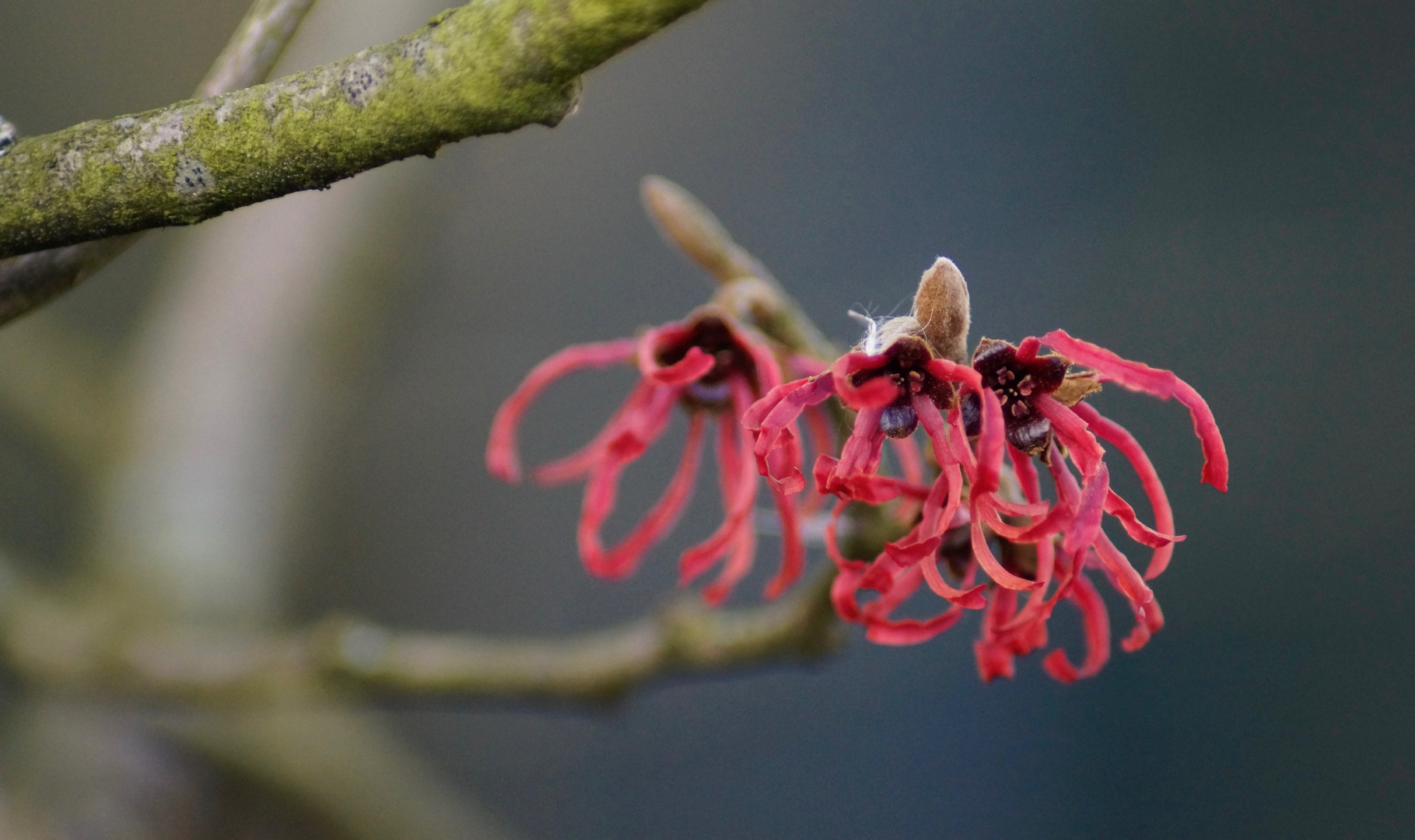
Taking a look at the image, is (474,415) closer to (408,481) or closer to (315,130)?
(408,481)

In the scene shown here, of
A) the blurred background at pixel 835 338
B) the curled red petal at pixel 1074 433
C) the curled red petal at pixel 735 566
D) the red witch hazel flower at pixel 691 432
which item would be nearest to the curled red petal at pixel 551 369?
the red witch hazel flower at pixel 691 432

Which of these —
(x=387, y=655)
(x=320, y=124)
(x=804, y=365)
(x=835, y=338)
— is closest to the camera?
(x=320, y=124)

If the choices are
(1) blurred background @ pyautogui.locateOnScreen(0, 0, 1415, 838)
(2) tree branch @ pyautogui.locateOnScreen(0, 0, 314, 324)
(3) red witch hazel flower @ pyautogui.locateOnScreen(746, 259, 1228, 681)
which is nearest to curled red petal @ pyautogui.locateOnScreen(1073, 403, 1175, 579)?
(3) red witch hazel flower @ pyautogui.locateOnScreen(746, 259, 1228, 681)

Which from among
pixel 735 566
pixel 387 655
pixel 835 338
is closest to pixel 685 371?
pixel 735 566

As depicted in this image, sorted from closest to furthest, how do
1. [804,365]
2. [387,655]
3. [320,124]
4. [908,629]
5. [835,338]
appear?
[320,124]
[908,629]
[804,365]
[387,655]
[835,338]

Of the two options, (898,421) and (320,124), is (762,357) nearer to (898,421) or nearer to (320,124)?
(898,421)

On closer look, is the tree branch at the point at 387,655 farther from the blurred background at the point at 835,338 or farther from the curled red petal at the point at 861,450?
the curled red petal at the point at 861,450
